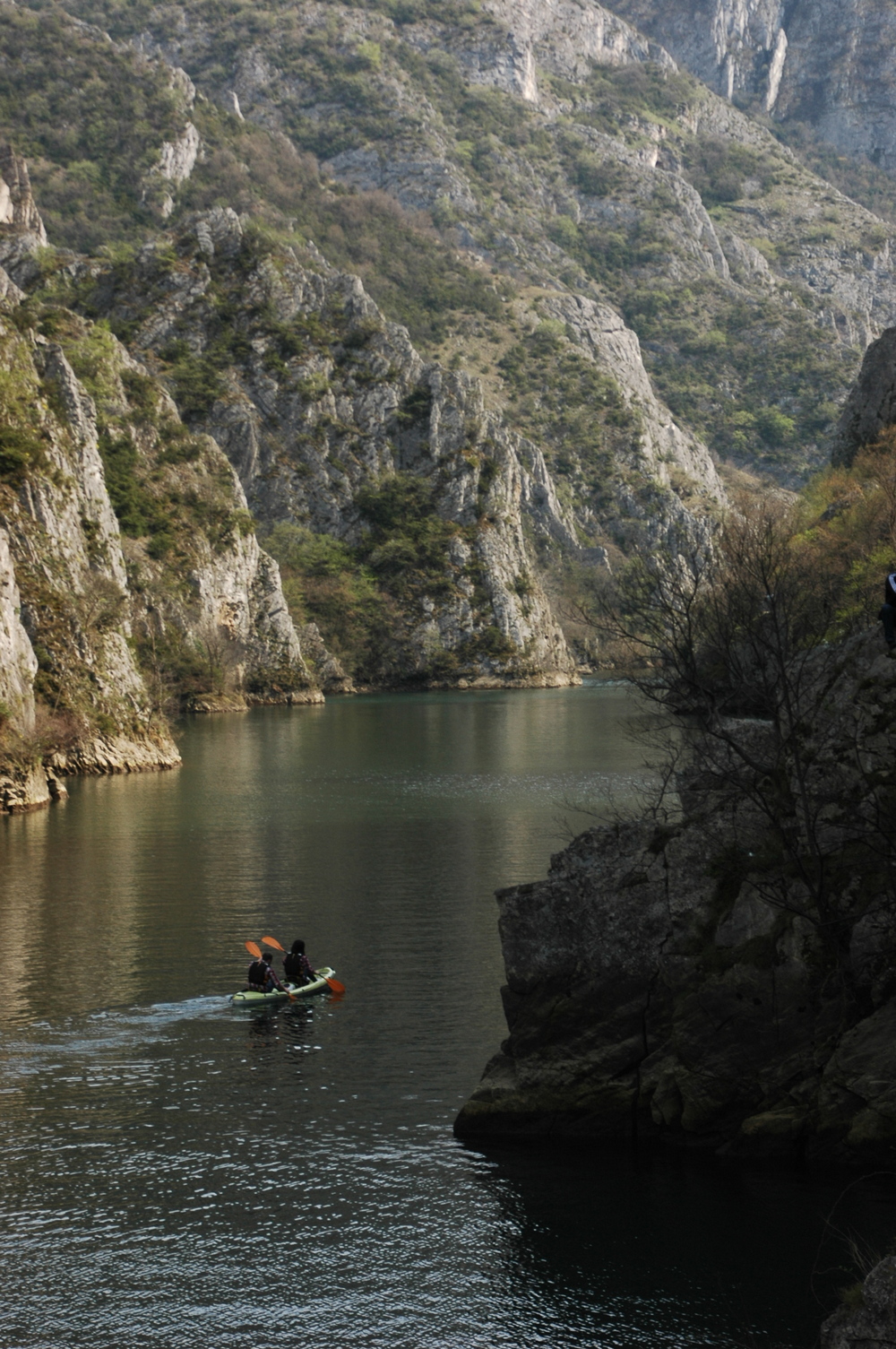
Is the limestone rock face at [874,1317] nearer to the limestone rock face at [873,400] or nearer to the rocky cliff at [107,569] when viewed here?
the rocky cliff at [107,569]

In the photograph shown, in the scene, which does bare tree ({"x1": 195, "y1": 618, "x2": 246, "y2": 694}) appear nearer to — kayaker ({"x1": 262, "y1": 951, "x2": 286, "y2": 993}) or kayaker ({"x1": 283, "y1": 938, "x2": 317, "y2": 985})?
kayaker ({"x1": 283, "y1": 938, "x2": 317, "y2": 985})

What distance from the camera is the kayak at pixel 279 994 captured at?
27.3 meters

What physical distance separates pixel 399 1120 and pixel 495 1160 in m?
2.25

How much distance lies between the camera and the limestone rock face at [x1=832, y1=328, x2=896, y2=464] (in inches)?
3125

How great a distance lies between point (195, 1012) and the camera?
26844 mm

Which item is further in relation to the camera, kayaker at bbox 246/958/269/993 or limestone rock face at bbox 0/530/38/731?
limestone rock face at bbox 0/530/38/731

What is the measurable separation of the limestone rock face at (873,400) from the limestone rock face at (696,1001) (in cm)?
6204

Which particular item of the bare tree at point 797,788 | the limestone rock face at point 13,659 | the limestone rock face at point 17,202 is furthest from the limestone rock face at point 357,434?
the bare tree at point 797,788

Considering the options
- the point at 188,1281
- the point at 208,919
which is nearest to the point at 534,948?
the point at 188,1281

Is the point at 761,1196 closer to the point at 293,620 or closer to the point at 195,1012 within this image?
the point at 195,1012

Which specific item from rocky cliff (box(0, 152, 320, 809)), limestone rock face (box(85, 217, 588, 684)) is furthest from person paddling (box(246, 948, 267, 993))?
limestone rock face (box(85, 217, 588, 684))

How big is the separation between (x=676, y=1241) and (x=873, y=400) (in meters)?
75.7

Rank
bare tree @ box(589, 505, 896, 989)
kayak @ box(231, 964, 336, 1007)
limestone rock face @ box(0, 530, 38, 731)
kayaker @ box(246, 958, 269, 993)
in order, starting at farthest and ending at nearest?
limestone rock face @ box(0, 530, 38, 731)
kayaker @ box(246, 958, 269, 993)
kayak @ box(231, 964, 336, 1007)
bare tree @ box(589, 505, 896, 989)

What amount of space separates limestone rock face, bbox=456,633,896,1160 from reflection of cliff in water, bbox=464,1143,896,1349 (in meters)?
0.75
